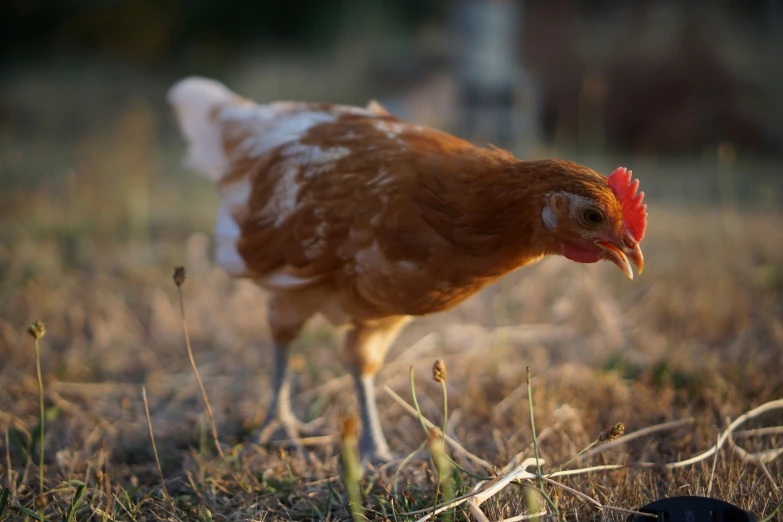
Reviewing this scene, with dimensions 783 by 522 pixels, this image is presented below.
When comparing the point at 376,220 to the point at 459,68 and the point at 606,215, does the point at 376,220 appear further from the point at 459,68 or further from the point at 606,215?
the point at 459,68

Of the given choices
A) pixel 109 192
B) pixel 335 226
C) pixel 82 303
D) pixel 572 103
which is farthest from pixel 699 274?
pixel 572 103

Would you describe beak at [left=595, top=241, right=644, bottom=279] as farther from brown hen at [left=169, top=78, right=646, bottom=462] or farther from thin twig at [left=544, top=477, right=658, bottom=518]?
thin twig at [left=544, top=477, right=658, bottom=518]

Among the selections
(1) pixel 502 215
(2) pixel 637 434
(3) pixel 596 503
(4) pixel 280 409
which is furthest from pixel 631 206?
(4) pixel 280 409

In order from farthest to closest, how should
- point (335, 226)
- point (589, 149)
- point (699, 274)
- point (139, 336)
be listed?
point (589, 149)
point (699, 274)
point (139, 336)
point (335, 226)

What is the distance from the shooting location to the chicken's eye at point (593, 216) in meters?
1.73

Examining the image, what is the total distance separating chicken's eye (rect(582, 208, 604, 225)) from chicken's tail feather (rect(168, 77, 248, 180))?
163 centimetres

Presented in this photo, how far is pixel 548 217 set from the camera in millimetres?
1802

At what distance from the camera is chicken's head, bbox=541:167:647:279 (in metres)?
1.72

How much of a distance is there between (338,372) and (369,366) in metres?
0.70

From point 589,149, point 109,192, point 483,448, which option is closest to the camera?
point 483,448

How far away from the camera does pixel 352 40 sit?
34.6 feet

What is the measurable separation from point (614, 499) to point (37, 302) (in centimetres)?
326

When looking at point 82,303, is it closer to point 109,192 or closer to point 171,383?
point 171,383

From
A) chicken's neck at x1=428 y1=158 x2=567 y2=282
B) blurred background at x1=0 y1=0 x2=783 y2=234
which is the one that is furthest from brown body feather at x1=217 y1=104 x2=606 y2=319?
blurred background at x1=0 y1=0 x2=783 y2=234
